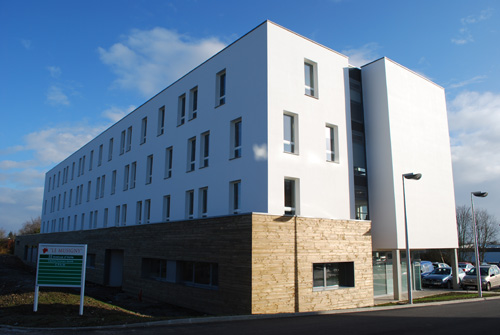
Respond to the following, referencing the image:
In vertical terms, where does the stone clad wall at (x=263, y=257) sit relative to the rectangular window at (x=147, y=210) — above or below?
below

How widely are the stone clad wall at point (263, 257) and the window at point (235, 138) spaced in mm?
3609

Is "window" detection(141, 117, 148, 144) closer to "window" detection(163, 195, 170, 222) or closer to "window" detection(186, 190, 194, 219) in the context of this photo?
"window" detection(163, 195, 170, 222)

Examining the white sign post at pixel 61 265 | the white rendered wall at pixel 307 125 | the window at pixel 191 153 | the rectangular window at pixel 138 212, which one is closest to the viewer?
the white sign post at pixel 61 265

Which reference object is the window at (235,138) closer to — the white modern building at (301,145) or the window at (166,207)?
the white modern building at (301,145)

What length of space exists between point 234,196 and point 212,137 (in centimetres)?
353

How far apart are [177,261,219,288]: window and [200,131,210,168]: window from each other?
206 inches

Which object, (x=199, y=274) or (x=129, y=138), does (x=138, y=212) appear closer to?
(x=129, y=138)

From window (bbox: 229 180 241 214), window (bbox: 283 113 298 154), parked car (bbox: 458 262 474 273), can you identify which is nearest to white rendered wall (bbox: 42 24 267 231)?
window (bbox: 229 180 241 214)

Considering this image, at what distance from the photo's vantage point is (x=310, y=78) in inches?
737

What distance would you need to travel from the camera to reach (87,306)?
14.2m

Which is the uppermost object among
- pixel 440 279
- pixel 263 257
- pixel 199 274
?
pixel 263 257

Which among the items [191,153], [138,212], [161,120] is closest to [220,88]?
[191,153]

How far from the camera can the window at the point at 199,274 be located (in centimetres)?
1570

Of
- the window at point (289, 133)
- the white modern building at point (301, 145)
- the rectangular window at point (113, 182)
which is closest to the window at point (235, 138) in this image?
the white modern building at point (301, 145)
